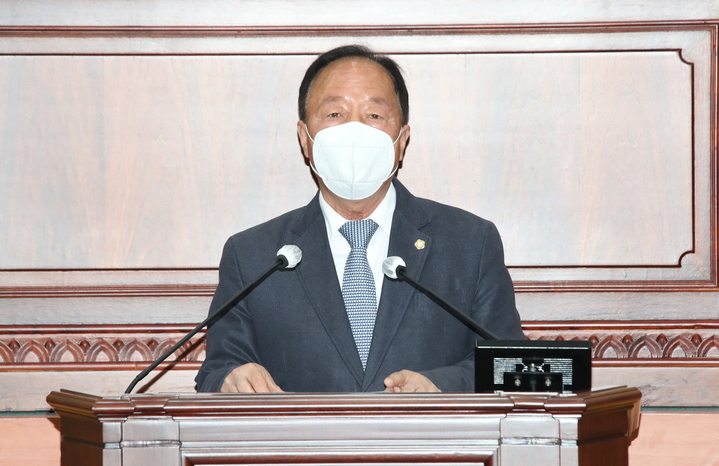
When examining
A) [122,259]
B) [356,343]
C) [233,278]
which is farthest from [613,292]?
[122,259]

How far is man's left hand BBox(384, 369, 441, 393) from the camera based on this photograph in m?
1.78

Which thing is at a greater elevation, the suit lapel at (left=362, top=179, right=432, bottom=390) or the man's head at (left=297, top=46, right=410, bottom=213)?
the man's head at (left=297, top=46, right=410, bottom=213)

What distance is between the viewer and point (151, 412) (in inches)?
54.0

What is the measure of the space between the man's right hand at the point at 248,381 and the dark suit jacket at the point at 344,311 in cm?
20

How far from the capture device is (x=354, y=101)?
2.37 meters

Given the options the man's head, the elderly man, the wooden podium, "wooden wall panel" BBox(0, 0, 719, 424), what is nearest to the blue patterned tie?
the elderly man

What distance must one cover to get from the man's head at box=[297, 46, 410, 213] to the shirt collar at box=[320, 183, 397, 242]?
0.07ft

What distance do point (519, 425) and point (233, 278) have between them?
3.90 ft

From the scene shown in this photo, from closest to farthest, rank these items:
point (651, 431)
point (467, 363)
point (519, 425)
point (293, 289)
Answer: point (519, 425)
point (467, 363)
point (293, 289)
point (651, 431)

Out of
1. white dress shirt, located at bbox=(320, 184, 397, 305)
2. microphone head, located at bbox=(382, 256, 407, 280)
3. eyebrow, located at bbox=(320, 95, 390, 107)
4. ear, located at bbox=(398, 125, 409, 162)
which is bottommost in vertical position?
microphone head, located at bbox=(382, 256, 407, 280)

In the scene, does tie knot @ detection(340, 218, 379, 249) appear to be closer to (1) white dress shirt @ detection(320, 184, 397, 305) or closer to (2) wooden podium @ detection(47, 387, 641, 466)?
(1) white dress shirt @ detection(320, 184, 397, 305)

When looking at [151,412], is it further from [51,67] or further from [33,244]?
[51,67]

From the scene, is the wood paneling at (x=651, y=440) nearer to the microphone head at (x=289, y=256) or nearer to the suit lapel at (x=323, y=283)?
the suit lapel at (x=323, y=283)

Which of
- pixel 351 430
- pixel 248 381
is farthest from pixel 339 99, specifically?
pixel 351 430
